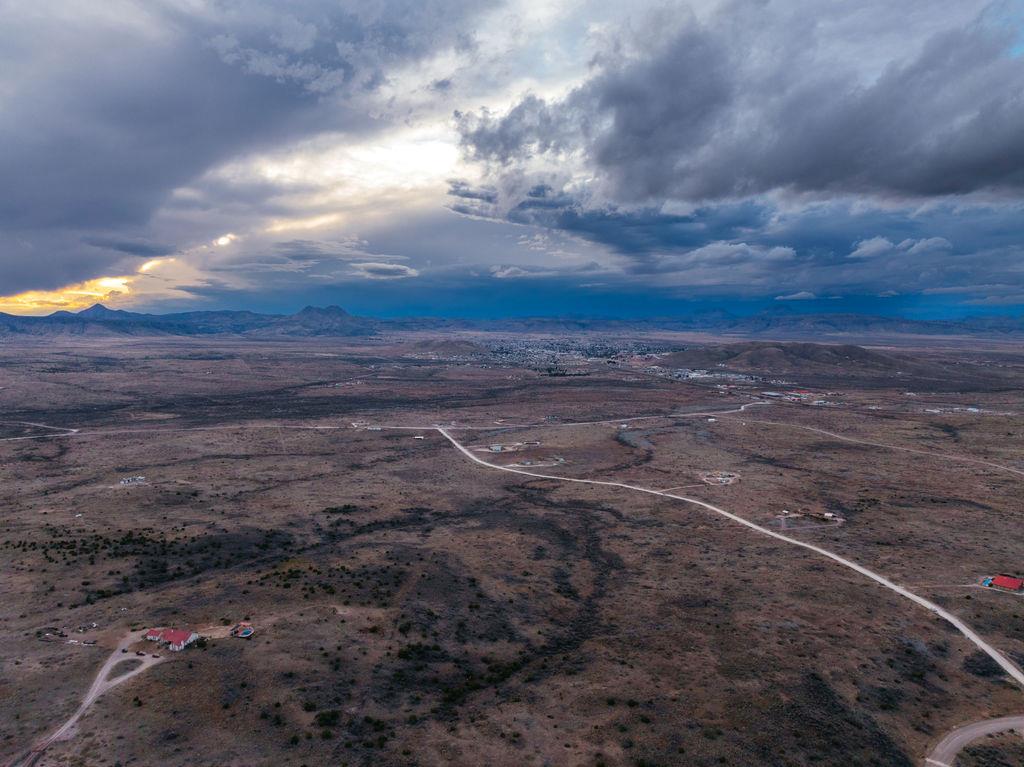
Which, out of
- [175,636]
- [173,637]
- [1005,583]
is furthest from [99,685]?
[1005,583]

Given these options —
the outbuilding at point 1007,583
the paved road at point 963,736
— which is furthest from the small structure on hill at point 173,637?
the outbuilding at point 1007,583

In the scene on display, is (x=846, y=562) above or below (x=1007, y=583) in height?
below

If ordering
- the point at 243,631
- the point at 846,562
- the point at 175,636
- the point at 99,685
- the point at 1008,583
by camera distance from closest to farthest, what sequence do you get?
the point at 99,685 → the point at 175,636 → the point at 243,631 → the point at 1008,583 → the point at 846,562

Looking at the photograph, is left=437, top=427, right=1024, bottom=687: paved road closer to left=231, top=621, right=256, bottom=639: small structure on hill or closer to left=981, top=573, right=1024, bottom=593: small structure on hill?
left=981, top=573, right=1024, bottom=593: small structure on hill

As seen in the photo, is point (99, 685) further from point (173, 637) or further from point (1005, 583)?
point (1005, 583)

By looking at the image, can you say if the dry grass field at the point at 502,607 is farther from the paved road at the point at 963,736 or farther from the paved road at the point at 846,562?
the paved road at the point at 846,562

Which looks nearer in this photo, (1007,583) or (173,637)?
(173,637)

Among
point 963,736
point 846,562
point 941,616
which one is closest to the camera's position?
point 963,736
